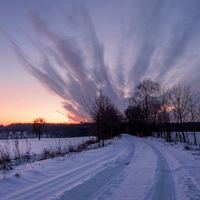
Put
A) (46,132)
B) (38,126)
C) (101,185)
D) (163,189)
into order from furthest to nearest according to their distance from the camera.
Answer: (46,132), (38,126), (101,185), (163,189)

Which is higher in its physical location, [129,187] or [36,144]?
[129,187]

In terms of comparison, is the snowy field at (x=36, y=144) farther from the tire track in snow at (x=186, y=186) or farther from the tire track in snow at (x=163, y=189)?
the tire track in snow at (x=186, y=186)

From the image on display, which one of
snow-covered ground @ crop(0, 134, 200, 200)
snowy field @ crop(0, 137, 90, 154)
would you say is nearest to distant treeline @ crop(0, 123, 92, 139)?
snowy field @ crop(0, 137, 90, 154)

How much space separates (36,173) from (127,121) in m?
70.7

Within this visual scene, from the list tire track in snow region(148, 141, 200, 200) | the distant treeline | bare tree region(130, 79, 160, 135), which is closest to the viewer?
tire track in snow region(148, 141, 200, 200)

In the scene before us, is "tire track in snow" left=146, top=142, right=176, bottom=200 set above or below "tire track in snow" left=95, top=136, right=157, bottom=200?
below

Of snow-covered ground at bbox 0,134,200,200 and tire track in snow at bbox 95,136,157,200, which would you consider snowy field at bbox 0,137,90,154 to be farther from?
tire track in snow at bbox 95,136,157,200

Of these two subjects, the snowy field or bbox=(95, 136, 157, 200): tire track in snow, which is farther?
the snowy field

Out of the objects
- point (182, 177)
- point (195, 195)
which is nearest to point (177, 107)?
point (182, 177)

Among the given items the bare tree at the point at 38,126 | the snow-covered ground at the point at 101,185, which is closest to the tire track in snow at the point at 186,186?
the snow-covered ground at the point at 101,185

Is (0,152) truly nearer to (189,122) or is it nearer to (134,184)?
(134,184)

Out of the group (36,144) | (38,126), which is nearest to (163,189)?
(36,144)

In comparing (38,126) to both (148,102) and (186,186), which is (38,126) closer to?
(148,102)

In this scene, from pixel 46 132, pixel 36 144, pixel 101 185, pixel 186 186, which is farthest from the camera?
pixel 46 132
